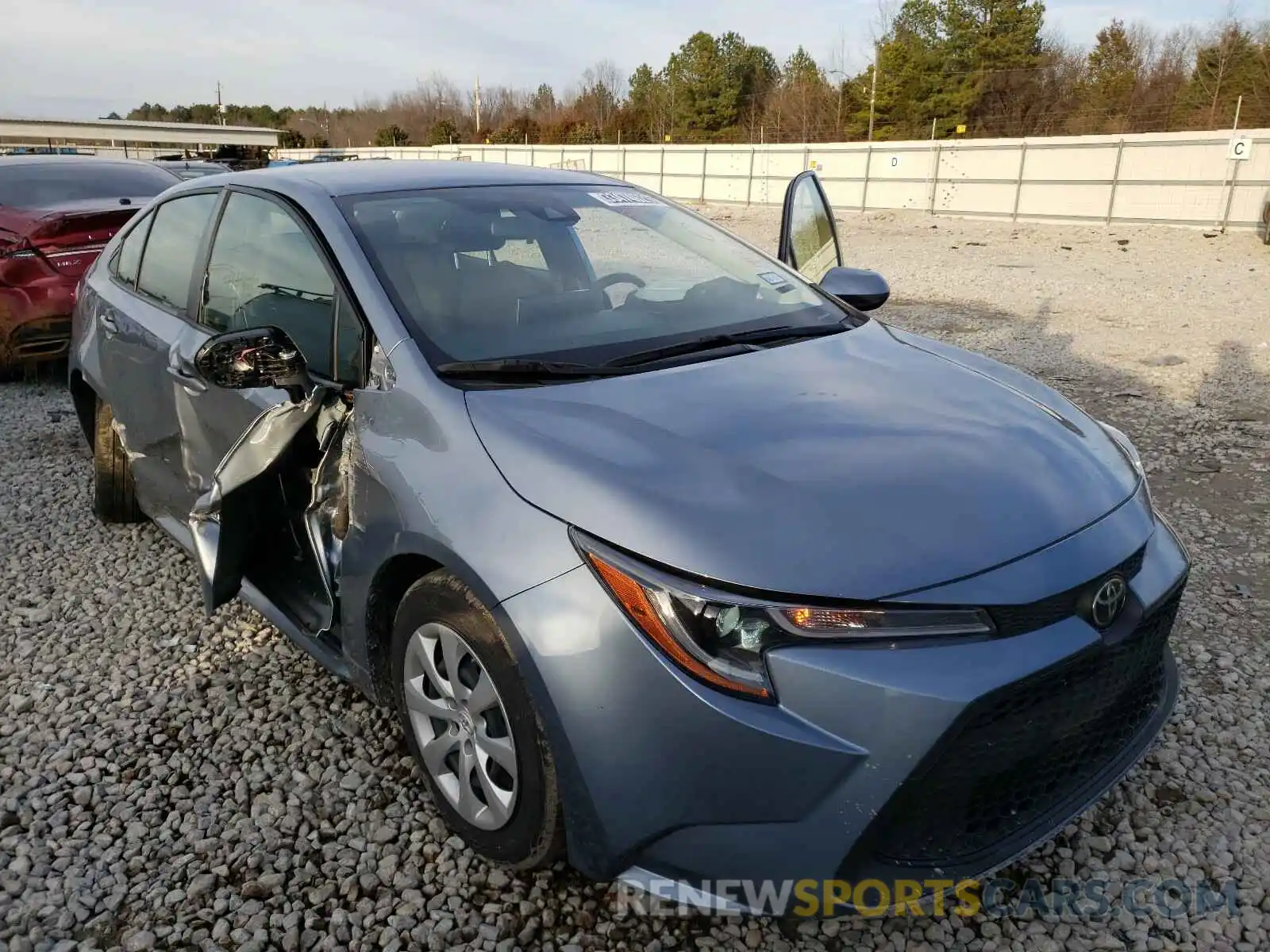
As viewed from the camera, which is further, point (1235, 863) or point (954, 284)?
point (954, 284)

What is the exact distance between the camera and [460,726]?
2205mm

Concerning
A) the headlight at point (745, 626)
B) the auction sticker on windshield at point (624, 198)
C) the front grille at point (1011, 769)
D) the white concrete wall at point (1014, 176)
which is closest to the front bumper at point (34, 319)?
the auction sticker on windshield at point (624, 198)

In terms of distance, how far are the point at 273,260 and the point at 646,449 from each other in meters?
1.67

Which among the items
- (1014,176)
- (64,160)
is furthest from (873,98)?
(64,160)

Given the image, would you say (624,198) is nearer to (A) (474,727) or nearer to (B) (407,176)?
(B) (407,176)

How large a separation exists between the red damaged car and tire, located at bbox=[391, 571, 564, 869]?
5.49 m

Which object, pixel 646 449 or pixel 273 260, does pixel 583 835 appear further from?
pixel 273 260

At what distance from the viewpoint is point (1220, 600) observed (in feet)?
12.1

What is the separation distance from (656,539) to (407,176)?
1954 millimetres

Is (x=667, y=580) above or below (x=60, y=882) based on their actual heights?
above

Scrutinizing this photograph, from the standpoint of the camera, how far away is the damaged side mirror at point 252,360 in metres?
2.45

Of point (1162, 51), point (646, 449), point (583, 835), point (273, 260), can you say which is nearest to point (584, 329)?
point (646, 449)

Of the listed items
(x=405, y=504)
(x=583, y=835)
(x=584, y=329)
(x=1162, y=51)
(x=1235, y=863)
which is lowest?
(x=1235, y=863)

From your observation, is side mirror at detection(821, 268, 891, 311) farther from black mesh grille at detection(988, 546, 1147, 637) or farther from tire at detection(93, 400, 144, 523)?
tire at detection(93, 400, 144, 523)
